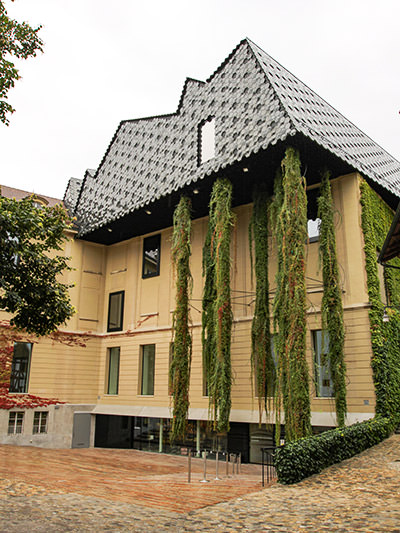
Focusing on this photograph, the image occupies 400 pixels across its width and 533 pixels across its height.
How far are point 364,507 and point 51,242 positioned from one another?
31.2 ft

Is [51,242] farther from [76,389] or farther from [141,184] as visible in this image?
[76,389]

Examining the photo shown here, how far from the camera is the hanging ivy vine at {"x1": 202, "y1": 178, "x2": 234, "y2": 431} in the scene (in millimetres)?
15867

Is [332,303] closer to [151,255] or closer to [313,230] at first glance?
[313,230]

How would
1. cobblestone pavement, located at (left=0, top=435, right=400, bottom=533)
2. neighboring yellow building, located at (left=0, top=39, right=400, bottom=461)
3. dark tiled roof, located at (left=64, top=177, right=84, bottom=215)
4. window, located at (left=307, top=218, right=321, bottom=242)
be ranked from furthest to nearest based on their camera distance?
dark tiled roof, located at (left=64, top=177, right=84, bottom=215) < window, located at (left=307, top=218, right=321, bottom=242) < neighboring yellow building, located at (left=0, top=39, right=400, bottom=461) < cobblestone pavement, located at (left=0, top=435, right=400, bottom=533)

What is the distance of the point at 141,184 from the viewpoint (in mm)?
22578

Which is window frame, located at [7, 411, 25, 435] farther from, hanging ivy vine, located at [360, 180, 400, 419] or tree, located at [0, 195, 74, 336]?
hanging ivy vine, located at [360, 180, 400, 419]

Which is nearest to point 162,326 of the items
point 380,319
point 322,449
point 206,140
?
point 206,140

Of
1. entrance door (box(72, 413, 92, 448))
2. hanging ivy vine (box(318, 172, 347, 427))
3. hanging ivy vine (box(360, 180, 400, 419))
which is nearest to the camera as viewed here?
hanging ivy vine (box(318, 172, 347, 427))

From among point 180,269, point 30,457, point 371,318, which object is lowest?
point 30,457

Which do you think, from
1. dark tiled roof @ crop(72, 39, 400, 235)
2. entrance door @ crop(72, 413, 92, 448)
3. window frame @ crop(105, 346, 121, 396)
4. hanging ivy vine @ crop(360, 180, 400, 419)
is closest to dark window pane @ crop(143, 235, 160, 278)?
dark tiled roof @ crop(72, 39, 400, 235)

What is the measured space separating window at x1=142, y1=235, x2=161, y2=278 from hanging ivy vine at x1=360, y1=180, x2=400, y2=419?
10.7 meters

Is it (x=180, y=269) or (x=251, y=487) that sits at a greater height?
(x=180, y=269)

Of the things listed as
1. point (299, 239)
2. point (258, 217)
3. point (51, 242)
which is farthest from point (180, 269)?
point (51, 242)

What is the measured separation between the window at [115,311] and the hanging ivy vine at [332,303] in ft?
40.6
